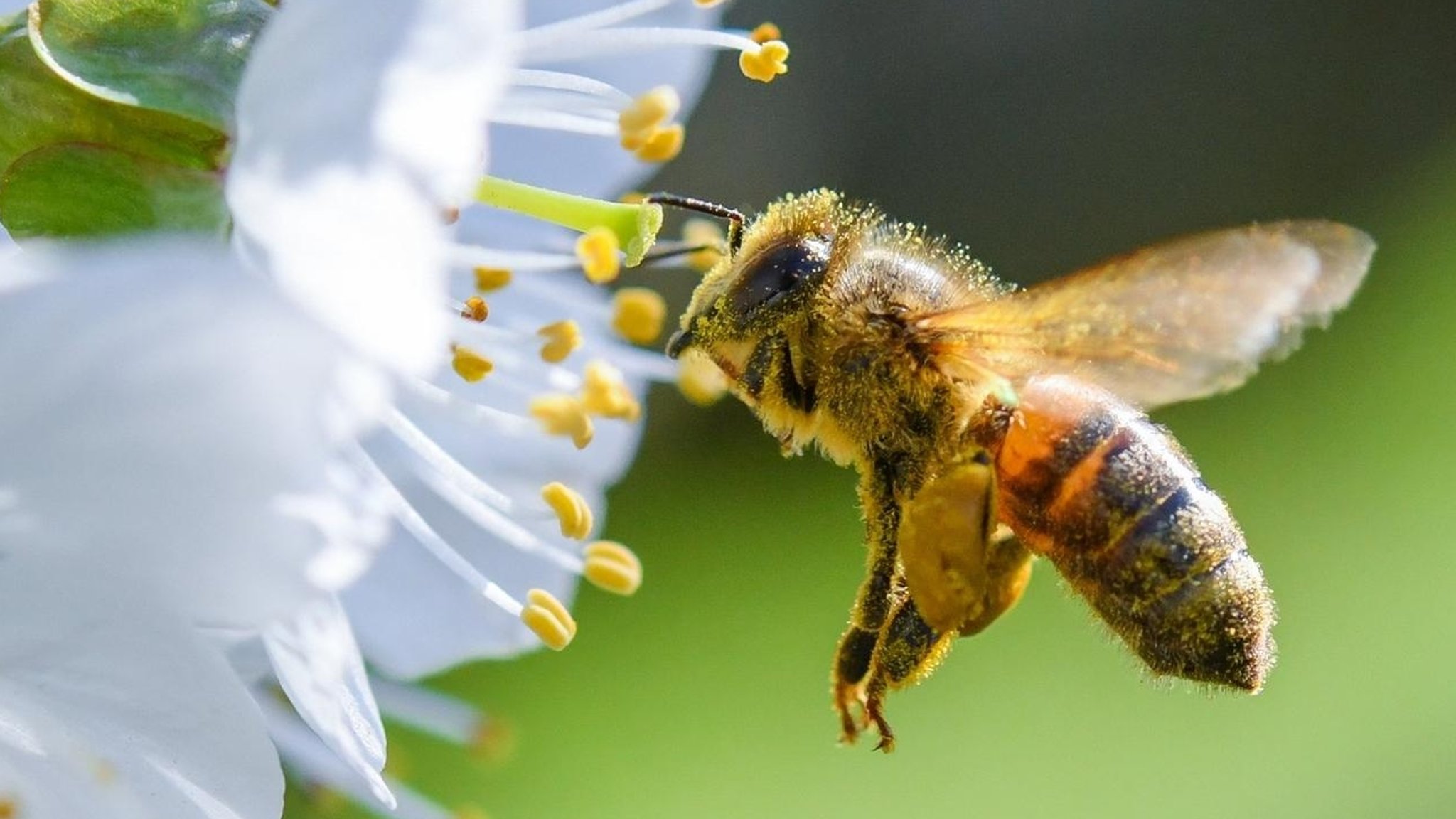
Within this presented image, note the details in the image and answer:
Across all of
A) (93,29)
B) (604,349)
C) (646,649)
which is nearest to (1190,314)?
(604,349)

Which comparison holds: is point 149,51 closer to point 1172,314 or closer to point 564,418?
point 564,418

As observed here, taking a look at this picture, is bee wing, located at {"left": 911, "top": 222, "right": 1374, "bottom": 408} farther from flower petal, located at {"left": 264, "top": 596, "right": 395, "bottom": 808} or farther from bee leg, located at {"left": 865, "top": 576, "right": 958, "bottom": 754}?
flower petal, located at {"left": 264, "top": 596, "right": 395, "bottom": 808}

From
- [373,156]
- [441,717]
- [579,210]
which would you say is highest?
[373,156]

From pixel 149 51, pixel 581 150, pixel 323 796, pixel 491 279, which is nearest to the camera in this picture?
pixel 149 51

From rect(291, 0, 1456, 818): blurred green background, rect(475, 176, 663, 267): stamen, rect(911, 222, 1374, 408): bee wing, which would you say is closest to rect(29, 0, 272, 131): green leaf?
rect(475, 176, 663, 267): stamen

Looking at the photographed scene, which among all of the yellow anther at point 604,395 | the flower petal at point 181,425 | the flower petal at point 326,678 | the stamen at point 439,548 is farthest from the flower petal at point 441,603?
the flower petal at point 181,425

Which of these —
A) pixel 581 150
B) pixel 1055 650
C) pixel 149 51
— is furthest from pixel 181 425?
pixel 1055 650

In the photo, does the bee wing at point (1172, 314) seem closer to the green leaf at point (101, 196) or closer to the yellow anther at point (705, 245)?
the yellow anther at point (705, 245)
